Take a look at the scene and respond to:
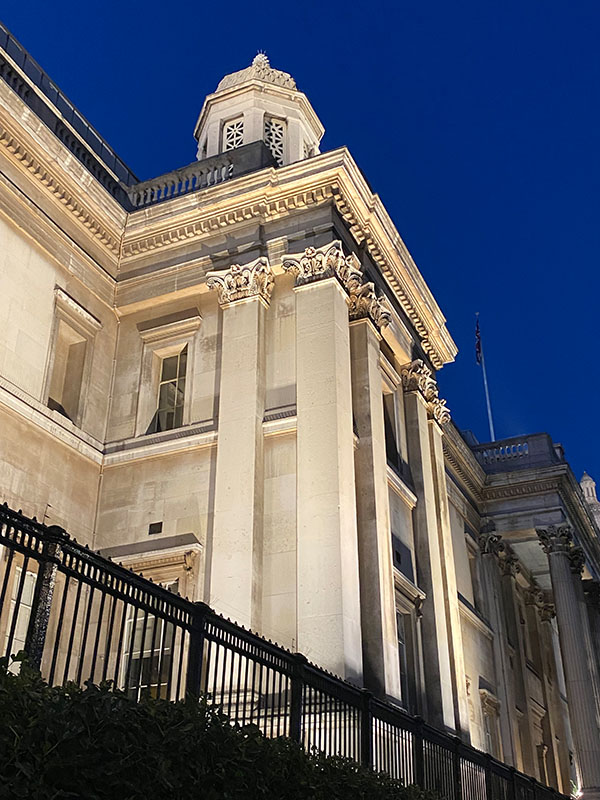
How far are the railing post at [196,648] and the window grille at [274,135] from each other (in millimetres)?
19753

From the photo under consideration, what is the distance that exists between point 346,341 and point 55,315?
6194 millimetres

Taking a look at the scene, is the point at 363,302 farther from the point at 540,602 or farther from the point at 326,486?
the point at 540,602

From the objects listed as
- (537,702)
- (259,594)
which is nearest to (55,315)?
(259,594)

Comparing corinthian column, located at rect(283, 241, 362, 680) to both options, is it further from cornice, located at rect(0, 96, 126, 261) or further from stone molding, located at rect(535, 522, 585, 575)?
stone molding, located at rect(535, 522, 585, 575)

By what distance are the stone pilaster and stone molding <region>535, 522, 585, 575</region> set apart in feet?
36.7

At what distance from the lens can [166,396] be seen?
1966 centimetres

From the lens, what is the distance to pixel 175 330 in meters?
19.8

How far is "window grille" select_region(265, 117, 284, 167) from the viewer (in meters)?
25.4

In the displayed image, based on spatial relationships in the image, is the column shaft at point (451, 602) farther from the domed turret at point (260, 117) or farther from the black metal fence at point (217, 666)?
the domed turret at point (260, 117)

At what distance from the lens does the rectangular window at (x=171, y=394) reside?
63.0 ft

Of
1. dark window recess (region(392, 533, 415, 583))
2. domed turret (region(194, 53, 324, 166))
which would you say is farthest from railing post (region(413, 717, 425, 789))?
domed turret (region(194, 53, 324, 166))

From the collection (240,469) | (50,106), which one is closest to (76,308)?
(50,106)

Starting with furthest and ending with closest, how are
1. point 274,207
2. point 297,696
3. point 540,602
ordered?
point 540,602
point 274,207
point 297,696

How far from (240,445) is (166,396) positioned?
337cm
